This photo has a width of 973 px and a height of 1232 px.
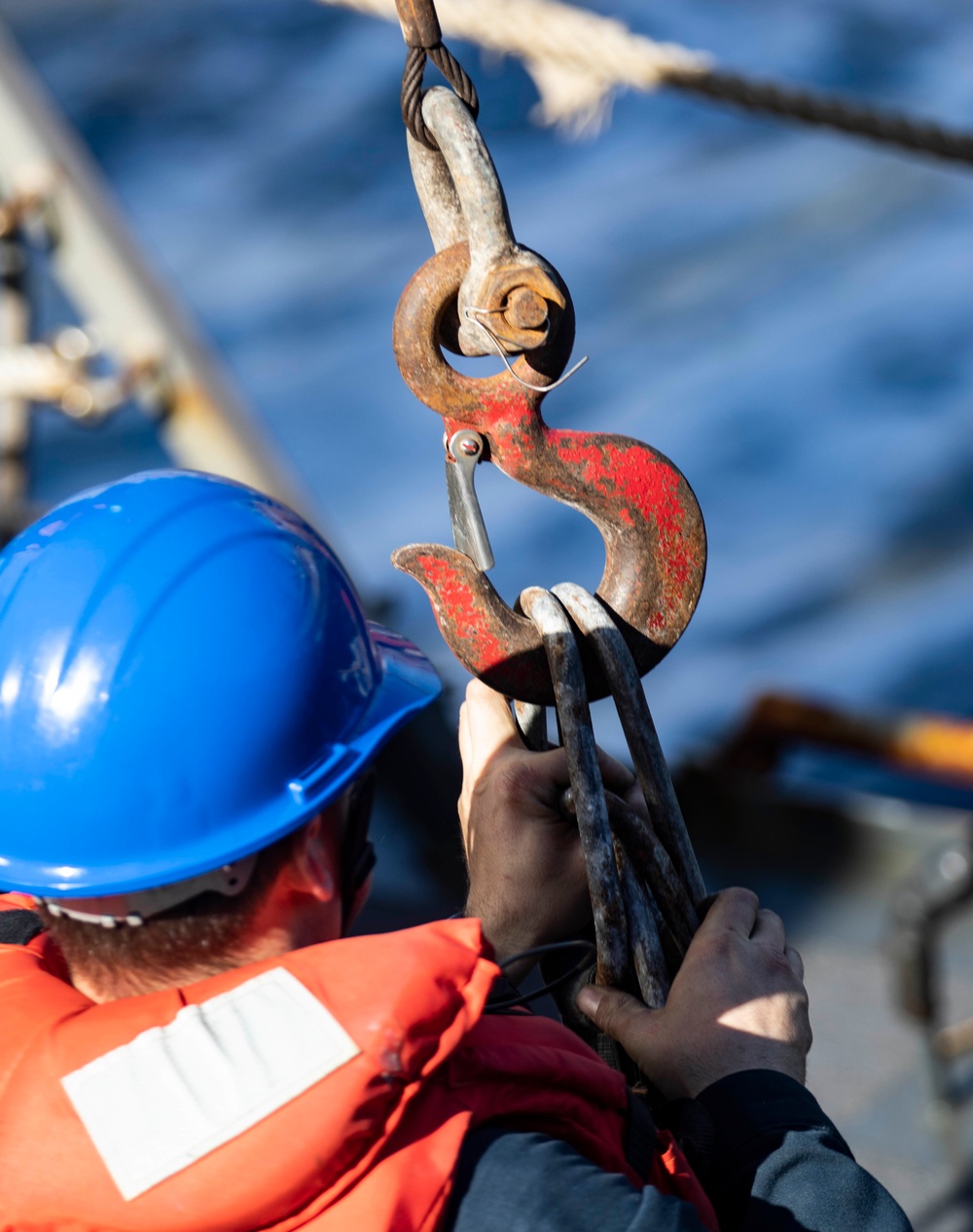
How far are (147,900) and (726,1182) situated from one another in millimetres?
453

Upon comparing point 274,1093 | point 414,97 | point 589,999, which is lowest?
point 589,999

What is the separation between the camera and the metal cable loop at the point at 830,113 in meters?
2.18

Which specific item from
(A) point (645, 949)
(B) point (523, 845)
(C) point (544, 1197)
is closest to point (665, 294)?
(B) point (523, 845)

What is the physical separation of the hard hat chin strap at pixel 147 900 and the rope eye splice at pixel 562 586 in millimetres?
230

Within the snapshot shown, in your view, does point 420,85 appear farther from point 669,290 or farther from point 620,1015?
point 669,290

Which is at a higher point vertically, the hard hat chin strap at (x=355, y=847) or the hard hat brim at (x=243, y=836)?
the hard hat brim at (x=243, y=836)

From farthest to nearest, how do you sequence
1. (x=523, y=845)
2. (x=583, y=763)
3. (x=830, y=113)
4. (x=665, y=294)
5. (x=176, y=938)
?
(x=665, y=294) < (x=830, y=113) < (x=523, y=845) < (x=583, y=763) < (x=176, y=938)

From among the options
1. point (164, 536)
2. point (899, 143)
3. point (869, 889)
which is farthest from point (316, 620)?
point (869, 889)

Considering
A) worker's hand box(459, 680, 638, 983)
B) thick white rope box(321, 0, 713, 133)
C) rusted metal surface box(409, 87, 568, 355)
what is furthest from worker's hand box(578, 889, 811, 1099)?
thick white rope box(321, 0, 713, 133)

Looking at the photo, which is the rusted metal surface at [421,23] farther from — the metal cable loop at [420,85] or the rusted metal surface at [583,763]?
the rusted metal surface at [583,763]

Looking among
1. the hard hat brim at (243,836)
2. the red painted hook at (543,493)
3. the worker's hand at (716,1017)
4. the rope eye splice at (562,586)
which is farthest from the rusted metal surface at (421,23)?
the worker's hand at (716,1017)

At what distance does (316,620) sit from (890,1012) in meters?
2.95

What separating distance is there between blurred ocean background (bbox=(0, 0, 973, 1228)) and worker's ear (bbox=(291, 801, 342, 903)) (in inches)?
131

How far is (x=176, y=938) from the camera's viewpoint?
94cm
